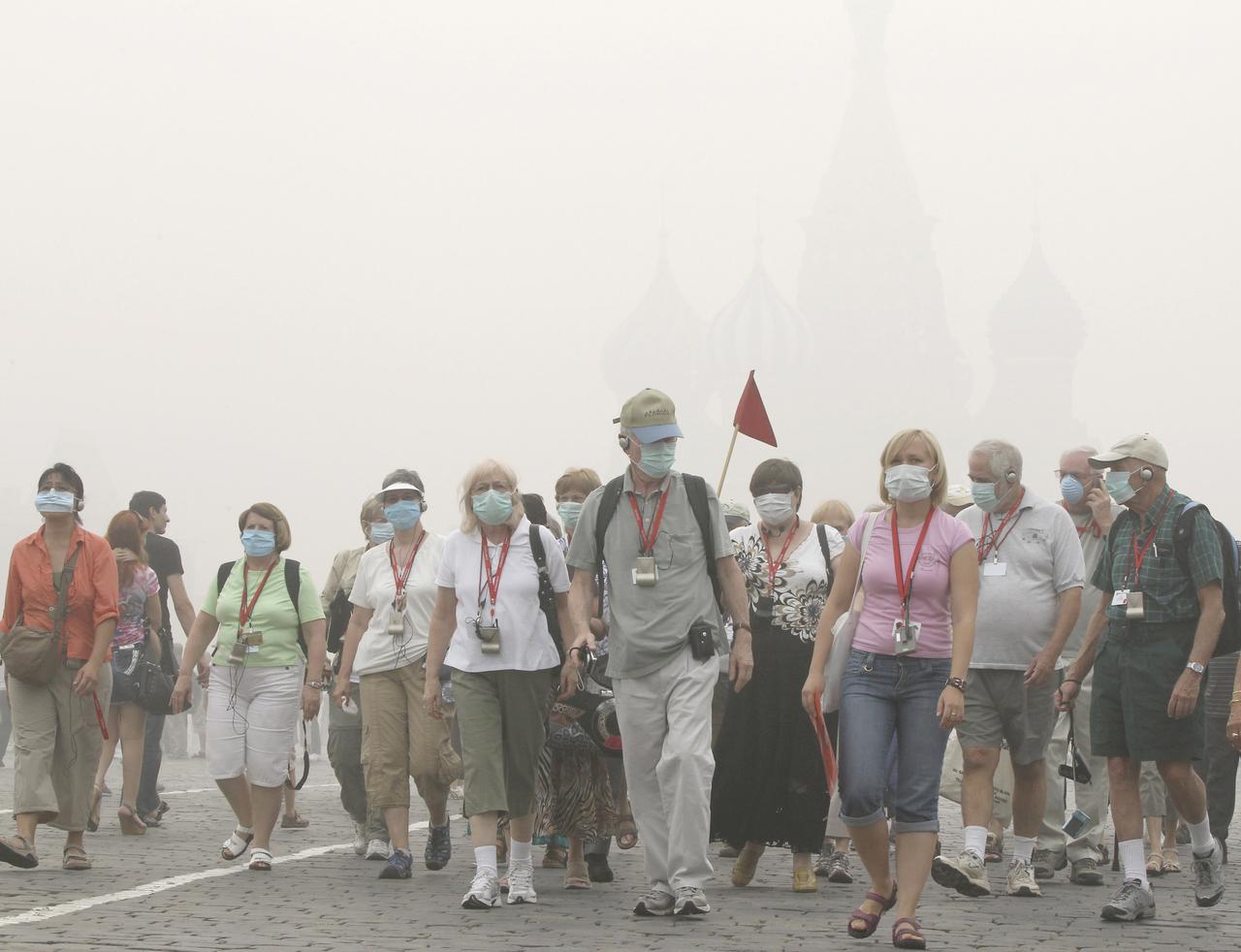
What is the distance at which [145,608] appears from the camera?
464 inches

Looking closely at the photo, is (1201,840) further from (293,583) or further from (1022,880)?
(293,583)

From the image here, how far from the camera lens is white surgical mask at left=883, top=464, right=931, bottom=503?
279 inches

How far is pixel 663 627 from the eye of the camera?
25.4 feet

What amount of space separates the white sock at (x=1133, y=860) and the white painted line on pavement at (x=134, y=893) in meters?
3.83

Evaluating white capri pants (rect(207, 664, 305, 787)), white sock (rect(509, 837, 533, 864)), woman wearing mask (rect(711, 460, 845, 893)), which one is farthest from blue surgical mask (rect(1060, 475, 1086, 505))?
white capri pants (rect(207, 664, 305, 787))

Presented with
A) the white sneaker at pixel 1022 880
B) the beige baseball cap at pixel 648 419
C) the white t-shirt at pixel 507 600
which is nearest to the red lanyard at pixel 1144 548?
the white sneaker at pixel 1022 880

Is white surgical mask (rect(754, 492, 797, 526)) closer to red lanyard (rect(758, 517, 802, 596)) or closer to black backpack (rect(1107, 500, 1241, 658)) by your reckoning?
red lanyard (rect(758, 517, 802, 596))

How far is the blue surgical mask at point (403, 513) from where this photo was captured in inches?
371

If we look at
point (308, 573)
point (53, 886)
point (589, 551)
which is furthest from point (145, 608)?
point (589, 551)

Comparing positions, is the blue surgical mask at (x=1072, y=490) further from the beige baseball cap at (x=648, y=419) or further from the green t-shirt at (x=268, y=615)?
the green t-shirt at (x=268, y=615)

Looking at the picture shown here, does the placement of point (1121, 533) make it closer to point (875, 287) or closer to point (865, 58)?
point (875, 287)

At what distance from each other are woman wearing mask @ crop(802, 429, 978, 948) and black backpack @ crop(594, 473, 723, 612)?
2.82 feet

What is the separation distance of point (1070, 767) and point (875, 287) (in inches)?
6655

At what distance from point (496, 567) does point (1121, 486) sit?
8.36 feet
